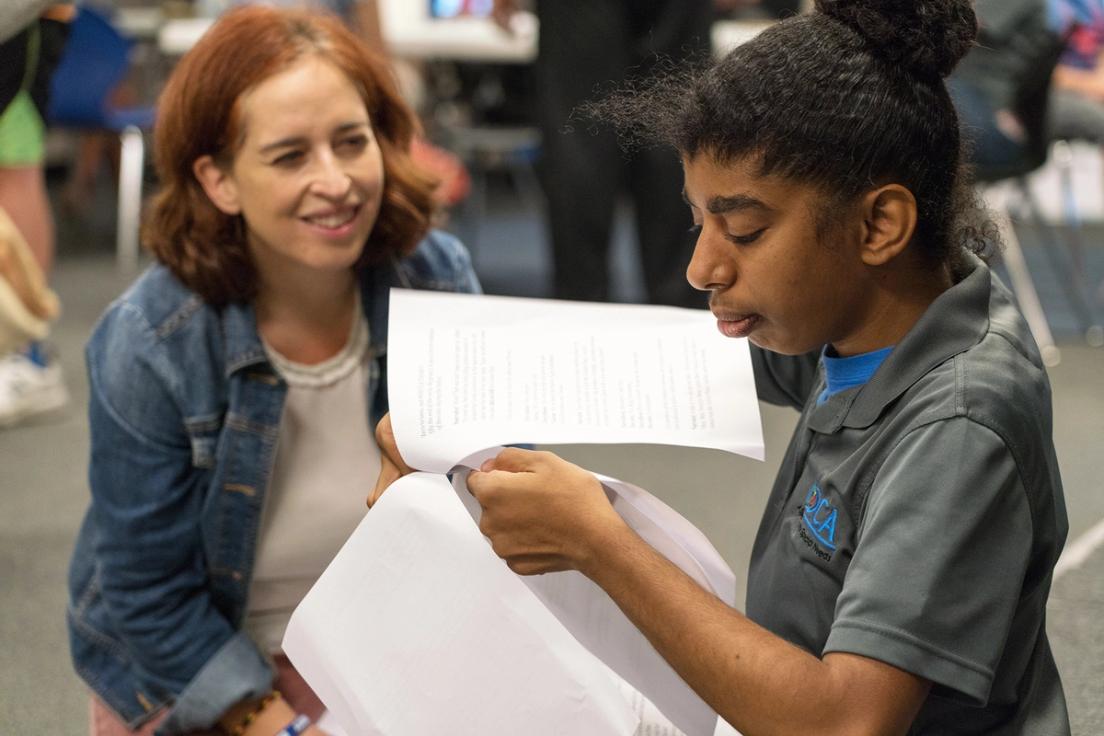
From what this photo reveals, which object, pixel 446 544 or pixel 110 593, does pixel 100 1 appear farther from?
pixel 446 544

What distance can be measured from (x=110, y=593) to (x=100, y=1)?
4703 mm

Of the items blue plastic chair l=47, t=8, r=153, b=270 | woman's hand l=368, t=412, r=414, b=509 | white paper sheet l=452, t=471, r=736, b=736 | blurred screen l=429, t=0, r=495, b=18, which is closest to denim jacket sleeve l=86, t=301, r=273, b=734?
woman's hand l=368, t=412, r=414, b=509

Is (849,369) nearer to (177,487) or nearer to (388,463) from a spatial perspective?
(388,463)

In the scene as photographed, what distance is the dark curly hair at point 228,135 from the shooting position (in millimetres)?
1341

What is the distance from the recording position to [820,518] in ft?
2.93

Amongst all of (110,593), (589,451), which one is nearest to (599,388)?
(110,593)

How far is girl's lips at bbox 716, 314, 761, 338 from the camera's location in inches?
35.4

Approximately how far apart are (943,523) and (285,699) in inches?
33.3

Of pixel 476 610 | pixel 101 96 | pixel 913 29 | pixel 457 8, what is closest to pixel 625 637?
pixel 476 610

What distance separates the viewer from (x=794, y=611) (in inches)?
36.3

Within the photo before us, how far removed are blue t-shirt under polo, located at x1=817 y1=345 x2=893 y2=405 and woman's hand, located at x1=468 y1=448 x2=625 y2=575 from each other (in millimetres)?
204

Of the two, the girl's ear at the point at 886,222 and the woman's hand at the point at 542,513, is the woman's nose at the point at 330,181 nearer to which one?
the woman's hand at the point at 542,513

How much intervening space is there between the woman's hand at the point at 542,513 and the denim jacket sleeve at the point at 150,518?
0.52 metres

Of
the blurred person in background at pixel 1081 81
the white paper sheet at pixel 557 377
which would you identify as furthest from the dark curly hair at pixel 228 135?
the blurred person in background at pixel 1081 81
